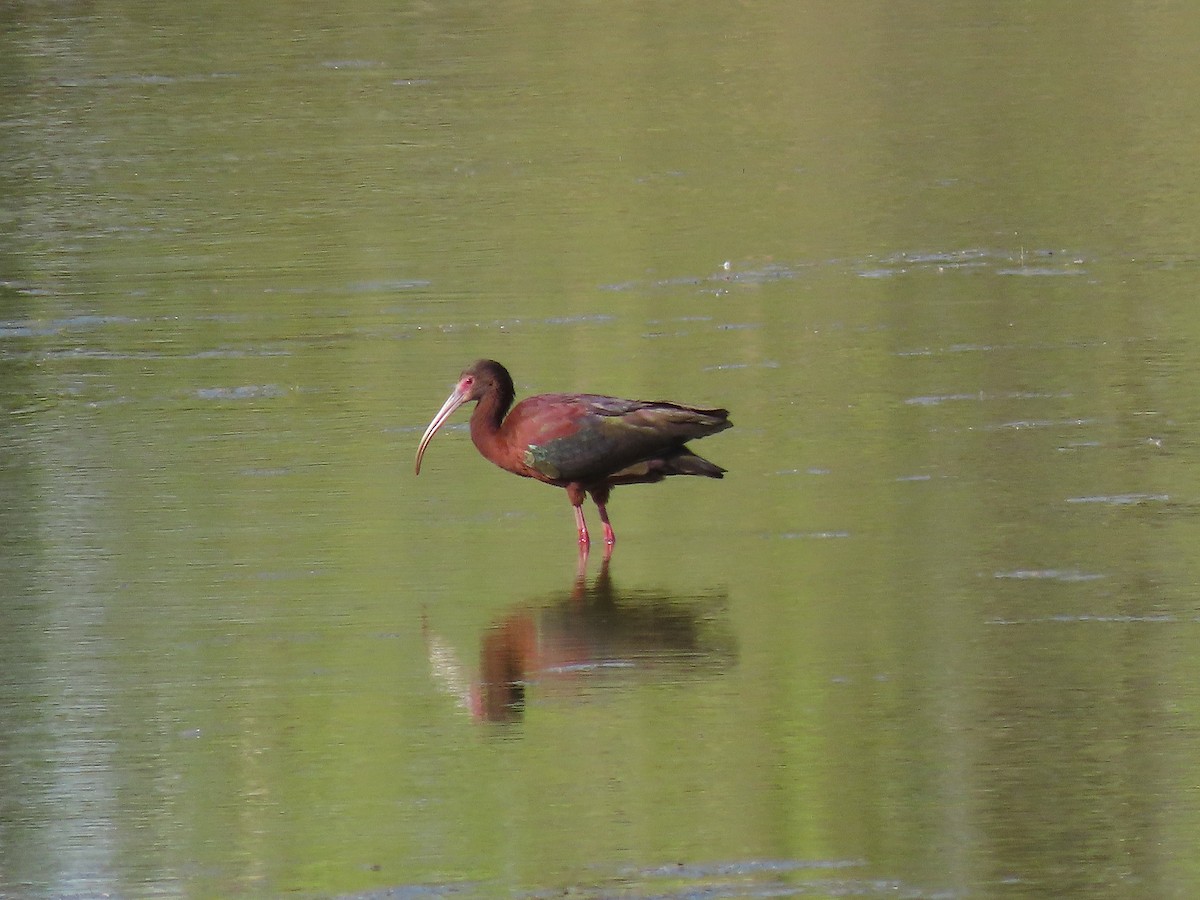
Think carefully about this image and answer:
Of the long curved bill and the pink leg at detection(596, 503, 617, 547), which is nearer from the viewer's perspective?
the pink leg at detection(596, 503, 617, 547)

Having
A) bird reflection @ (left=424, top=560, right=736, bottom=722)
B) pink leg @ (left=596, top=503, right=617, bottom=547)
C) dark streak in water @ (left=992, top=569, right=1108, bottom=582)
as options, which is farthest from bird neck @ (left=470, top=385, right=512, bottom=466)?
dark streak in water @ (left=992, top=569, right=1108, bottom=582)

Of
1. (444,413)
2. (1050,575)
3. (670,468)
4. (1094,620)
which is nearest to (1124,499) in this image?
(1050,575)

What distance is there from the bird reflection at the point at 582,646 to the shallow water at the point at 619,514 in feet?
0.08

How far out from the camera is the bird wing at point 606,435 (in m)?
9.52

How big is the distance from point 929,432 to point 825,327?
7.59ft

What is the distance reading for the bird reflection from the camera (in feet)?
25.4

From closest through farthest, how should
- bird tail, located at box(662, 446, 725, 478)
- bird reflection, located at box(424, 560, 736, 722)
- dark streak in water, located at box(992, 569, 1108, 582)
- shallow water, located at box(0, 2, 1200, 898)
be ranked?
shallow water, located at box(0, 2, 1200, 898)
bird reflection, located at box(424, 560, 736, 722)
dark streak in water, located at box(992, 569, 1108, 582)
bird tail, located at box(662, 446, 725, 478)

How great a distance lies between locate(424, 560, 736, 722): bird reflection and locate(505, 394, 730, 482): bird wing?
805mm

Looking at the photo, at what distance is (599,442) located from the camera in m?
9.53

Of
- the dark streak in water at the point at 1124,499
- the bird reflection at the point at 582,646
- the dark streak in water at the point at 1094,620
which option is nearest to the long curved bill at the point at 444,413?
the bird reflection at the point at 582,646

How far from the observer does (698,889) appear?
5977 millimetres

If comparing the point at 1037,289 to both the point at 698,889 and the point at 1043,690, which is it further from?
the point at 698,889

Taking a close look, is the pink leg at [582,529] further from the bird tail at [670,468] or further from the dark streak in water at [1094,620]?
the dark streak in water at [1094,620]

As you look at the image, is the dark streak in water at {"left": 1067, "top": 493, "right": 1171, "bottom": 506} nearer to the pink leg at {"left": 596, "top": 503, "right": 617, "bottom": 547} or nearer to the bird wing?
the bird wing
